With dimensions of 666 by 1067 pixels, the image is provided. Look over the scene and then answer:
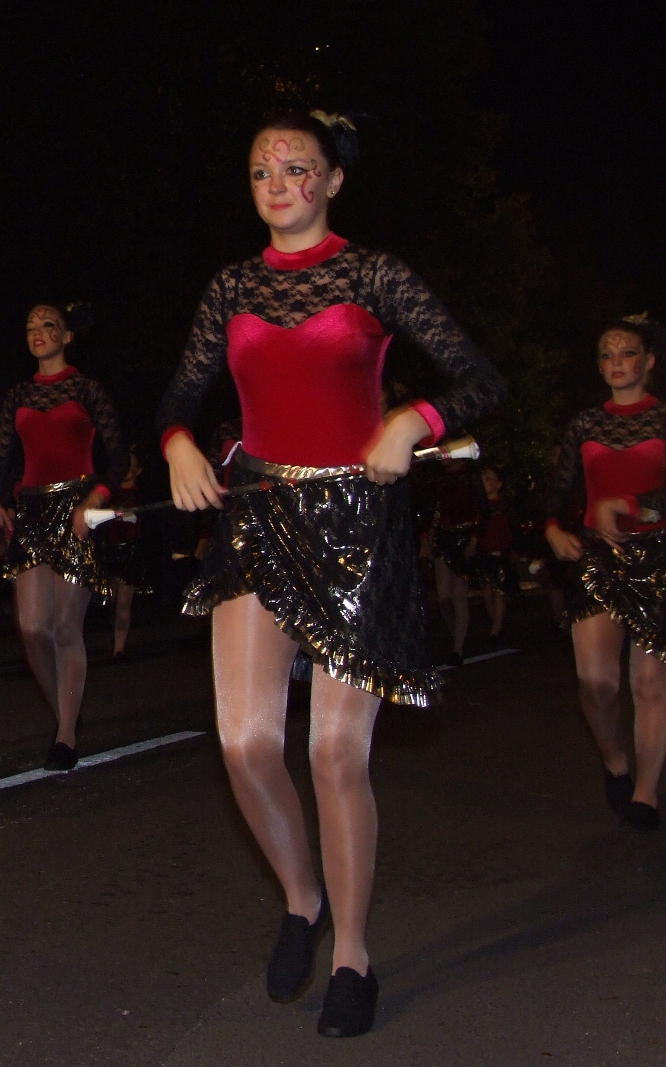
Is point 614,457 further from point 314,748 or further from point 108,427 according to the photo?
point 314,748

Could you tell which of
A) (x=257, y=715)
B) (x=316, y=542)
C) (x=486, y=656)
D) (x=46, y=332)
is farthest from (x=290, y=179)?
(x=486, y=656)

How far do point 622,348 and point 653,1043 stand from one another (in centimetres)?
322

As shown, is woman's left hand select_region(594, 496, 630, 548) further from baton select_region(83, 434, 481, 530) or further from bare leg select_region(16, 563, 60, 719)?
bare leg select_region(16, 563, 60, 719)

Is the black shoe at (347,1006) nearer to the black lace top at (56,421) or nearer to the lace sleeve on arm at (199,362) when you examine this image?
the lace sleeve on arm at (199,362)

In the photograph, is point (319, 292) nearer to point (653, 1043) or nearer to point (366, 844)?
point (366, 844)

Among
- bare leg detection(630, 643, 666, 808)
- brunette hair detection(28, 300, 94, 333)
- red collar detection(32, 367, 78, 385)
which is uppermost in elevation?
brunette hair detection(28, 300, 94, 333)

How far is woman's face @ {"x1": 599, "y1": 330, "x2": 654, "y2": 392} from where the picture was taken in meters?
6.22

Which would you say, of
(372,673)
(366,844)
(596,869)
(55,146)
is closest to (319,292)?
(372,673)

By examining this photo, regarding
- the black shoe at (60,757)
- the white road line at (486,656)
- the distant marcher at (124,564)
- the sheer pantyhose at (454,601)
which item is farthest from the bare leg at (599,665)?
the distant marcher at (124,564)

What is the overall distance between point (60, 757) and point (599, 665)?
2.48 meters

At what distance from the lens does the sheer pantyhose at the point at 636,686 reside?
607cm

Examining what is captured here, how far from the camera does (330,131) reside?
3.99 meters

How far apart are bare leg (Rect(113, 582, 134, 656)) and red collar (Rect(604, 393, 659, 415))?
701 centimetres

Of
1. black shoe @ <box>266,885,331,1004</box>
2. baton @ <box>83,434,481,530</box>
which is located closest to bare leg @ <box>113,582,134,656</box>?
baton @ <box>83,434,481,530</box>
